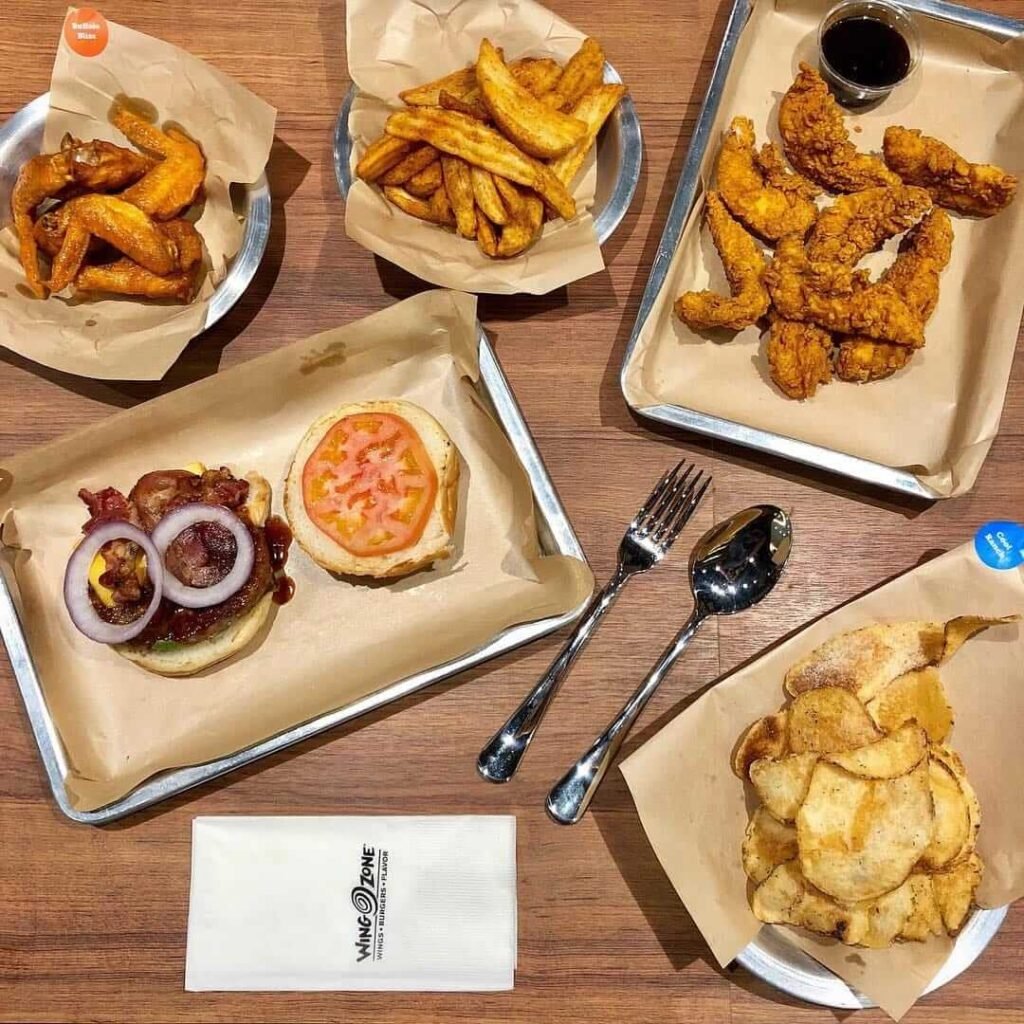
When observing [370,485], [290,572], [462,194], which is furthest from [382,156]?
[290,572]

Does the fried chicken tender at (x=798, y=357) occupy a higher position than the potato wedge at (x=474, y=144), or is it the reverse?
the potato wedge at (x=474, y=144)

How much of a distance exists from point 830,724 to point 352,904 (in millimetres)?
1068

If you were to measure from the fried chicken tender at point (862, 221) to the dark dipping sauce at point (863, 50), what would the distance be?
302 mm

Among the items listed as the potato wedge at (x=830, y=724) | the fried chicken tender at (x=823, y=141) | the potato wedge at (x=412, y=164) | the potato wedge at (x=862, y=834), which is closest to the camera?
the potato wedge at (x=862, y=834)

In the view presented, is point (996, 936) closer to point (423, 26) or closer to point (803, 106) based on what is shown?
point (803, 106)

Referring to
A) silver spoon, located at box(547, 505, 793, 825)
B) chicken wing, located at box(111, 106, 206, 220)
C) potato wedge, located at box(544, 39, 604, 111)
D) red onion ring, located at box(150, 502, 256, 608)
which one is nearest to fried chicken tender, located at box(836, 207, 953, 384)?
silver spoon, located at box(547, 505, 793, 825)

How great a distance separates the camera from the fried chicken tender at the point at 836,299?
1913mm

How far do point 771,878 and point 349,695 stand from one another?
0.92 meters

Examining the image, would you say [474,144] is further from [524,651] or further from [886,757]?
[886,757]

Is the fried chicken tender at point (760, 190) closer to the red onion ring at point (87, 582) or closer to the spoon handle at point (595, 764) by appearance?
the spoon handle at point (595, 764)

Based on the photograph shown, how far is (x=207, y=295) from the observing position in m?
2.01

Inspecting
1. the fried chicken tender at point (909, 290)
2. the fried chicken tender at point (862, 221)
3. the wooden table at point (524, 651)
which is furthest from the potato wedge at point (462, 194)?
the fried chicken tender at point (909, 290)

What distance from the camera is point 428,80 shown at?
2064 millimetres

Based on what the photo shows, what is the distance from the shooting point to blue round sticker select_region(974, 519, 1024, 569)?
1.84 metres
